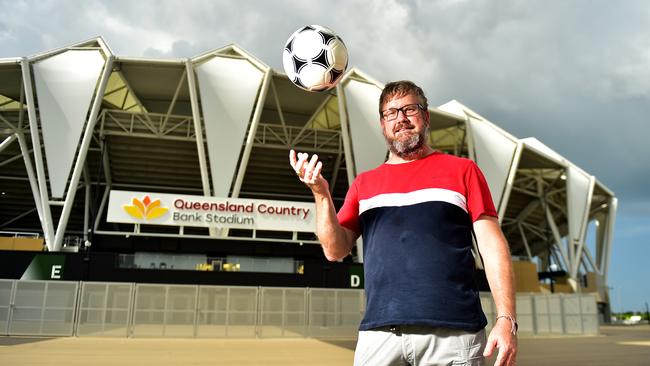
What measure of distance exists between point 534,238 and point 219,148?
171ft

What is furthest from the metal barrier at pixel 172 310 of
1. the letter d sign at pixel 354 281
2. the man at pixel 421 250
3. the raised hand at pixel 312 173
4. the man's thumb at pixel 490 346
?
the man's thumb at pixel 490 346

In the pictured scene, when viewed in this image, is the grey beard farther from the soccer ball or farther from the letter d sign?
the letter d sign

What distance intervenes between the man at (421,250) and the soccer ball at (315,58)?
6.31ft

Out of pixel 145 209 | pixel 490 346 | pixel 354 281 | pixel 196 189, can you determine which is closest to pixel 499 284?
pixel 490 346

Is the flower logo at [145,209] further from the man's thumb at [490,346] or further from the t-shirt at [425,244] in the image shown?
the man's thumb at [490,346]

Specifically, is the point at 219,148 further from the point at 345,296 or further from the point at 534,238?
the point at 534,238

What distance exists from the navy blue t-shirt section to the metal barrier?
66.0ft

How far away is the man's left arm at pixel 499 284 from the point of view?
7.07 ft

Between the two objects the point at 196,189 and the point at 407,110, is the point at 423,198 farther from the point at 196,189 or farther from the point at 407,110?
the point at 196,189

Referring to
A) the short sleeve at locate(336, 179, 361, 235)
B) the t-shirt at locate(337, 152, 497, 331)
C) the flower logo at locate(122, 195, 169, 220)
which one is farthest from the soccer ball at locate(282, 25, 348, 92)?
the flower logo at locate(122, 195, 169, 220)

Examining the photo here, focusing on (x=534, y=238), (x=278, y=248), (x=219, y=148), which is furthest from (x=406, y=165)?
(x=534, y=238)

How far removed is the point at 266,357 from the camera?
12508mm

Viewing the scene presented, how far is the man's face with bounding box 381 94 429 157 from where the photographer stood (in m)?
2.58

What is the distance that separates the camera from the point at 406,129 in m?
2.59
